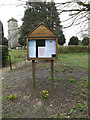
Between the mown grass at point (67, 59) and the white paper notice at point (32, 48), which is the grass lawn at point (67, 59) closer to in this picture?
the mown grass at point (67, 59)

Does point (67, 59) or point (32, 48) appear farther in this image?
point (67, 59)

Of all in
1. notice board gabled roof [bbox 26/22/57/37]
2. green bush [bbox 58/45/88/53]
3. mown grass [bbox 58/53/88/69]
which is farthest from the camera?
green bush [bbox 58/45/88/53]

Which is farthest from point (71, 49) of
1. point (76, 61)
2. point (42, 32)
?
point (42, 32)

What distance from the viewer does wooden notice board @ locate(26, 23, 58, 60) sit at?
2.58 metres

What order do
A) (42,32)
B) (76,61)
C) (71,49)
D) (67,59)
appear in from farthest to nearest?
1. (71,49)
2. (67,59)
3. (76,61)
4. (42,32)

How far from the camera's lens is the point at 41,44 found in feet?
8.59

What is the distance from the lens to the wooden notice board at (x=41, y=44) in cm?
258

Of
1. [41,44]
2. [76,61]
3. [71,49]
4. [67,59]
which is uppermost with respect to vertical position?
[71,49]

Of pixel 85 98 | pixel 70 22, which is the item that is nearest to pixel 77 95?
pixel 85 98

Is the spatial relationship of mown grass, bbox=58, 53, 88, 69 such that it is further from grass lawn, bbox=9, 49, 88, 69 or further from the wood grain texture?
the wood grain texture

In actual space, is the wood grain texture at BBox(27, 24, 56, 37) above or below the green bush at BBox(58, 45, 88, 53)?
below

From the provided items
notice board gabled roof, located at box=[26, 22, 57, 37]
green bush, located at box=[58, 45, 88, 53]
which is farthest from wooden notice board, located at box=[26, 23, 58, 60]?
green bush, located at box=[58, 45, 88, 53]

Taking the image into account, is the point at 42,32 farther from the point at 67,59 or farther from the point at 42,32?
the point at 67,59

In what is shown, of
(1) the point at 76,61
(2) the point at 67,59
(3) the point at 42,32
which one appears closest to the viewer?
(3) the point at 42,32
